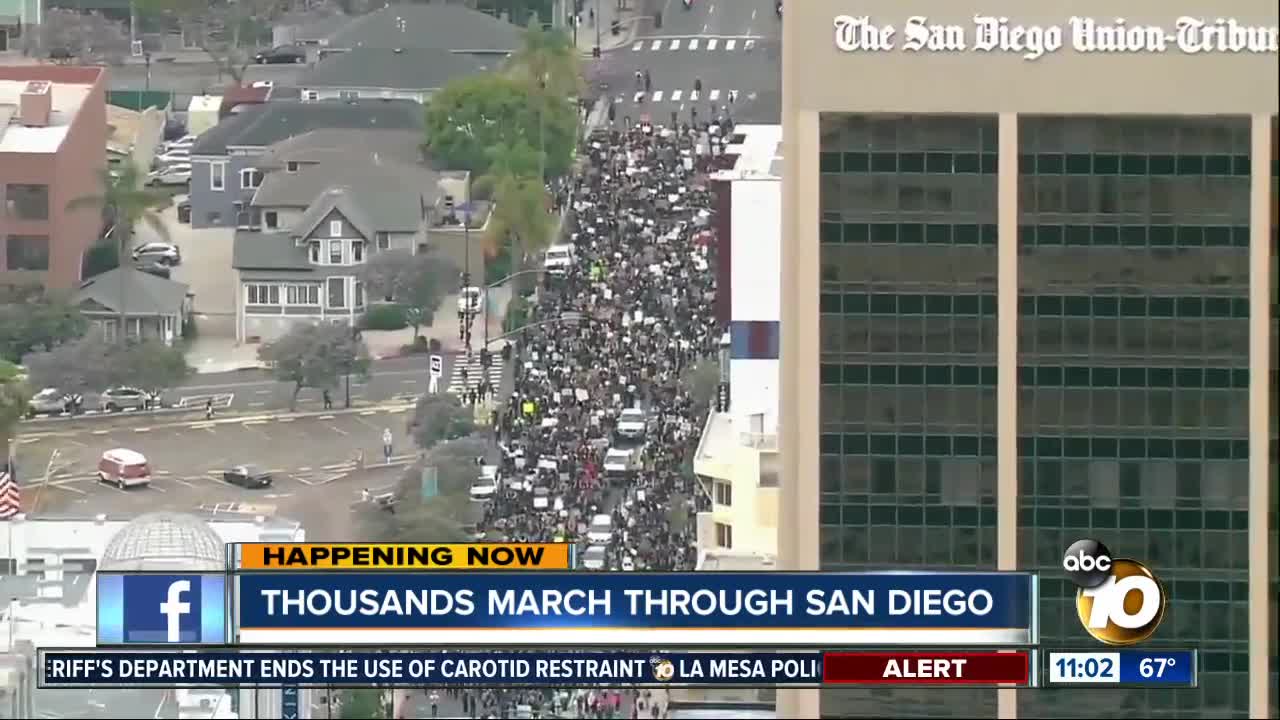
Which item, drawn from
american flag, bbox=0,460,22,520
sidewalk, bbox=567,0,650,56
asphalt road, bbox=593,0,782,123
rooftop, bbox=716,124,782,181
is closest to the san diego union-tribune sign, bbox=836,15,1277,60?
rooftop, bbox=716,124,782,181

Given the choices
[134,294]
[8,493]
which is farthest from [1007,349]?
[134,294]

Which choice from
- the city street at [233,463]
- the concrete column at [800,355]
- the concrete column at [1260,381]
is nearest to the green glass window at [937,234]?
the concrete column at [800,355]

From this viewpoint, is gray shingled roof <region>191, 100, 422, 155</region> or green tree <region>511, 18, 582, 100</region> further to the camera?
green tree <region>511, 18, 582, 100</region>

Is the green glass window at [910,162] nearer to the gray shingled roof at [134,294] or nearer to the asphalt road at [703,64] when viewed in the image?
the gray shingled roof at [134,294]

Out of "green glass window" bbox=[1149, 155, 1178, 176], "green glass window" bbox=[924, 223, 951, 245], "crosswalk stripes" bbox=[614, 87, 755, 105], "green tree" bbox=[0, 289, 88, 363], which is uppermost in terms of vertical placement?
"crosswalk stripes" bbox=[614, 87, 755, 105]

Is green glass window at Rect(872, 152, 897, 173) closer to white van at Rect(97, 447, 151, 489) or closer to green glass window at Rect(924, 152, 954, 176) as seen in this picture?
green glass window at Rect(924, 152, 954, 176)

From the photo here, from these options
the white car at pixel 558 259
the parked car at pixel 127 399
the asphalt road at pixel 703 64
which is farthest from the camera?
the asphalt road at pixel 703 64

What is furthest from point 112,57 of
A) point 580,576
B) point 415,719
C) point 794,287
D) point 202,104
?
point 580,576
